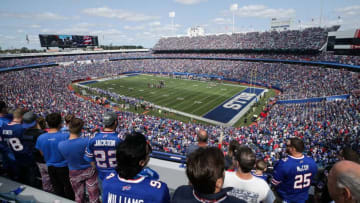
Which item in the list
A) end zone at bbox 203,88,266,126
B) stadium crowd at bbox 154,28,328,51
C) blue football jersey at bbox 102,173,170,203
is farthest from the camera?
stadium crowd at bbox 154,28,328,51

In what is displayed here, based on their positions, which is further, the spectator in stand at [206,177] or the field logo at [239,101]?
the field logo at [239,101]

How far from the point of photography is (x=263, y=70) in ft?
153

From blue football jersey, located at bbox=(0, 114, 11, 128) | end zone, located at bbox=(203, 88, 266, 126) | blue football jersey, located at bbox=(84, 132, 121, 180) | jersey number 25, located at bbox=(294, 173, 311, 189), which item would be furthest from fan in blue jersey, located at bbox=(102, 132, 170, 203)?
end zone, located at bbox=(203, 88, 266, 126)

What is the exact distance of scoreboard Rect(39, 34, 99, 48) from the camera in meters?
61.8

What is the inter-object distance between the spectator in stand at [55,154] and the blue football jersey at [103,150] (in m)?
0.76

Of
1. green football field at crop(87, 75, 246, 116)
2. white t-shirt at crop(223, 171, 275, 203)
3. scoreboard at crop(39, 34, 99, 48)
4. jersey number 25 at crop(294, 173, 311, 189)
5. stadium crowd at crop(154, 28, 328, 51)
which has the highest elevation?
scoreboard at crop(39, 34, 99, 48)

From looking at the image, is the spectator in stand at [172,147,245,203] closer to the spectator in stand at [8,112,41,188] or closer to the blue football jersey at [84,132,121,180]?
the blue football jersey at [84,132,121,180]

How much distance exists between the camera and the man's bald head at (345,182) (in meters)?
1.50

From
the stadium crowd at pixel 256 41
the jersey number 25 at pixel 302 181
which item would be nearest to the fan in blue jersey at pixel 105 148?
the jersey number 25 at pixel 302 181

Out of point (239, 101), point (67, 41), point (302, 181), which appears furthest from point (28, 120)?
point (67, 41)

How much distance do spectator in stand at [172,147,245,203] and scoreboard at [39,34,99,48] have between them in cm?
7413

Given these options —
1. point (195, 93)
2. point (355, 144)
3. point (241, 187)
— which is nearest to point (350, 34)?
point (195, 93)

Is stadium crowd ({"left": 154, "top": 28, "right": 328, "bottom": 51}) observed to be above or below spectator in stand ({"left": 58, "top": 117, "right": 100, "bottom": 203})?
above

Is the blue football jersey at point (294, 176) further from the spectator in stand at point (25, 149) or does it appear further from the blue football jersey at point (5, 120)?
the blue football jersey at point (5, 120)
